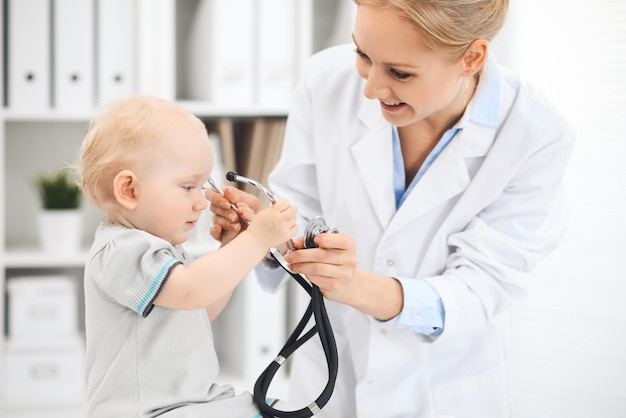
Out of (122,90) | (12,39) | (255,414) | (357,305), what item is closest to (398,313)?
(357,305)

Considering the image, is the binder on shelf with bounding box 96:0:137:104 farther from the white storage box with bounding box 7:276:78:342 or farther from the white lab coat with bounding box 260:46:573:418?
the white lab coat with bounding box 260:46:573:418

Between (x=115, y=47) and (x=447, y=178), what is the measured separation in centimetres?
134

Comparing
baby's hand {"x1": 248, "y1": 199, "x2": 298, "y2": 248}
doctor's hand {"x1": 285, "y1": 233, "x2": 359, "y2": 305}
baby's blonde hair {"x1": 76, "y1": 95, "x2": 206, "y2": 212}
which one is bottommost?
doctor's hand {"x1": 285, "y1": 233, "x2": 359, "y2": 305}

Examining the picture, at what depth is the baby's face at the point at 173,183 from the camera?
110 centimetres

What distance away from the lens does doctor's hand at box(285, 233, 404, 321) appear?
45.8 inches

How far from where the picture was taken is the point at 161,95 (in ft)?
7.80

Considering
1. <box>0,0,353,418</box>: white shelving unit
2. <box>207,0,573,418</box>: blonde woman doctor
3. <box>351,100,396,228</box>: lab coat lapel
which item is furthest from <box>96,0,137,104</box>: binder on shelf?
<box>351,100,396,228</box>: lab coat lapel

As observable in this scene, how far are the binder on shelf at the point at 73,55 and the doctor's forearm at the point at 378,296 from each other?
1406 mm

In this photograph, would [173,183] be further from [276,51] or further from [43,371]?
[43,371]

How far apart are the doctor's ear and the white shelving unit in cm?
118

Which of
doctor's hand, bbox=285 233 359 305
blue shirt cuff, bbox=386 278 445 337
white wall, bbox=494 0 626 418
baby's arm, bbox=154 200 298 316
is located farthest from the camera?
white wall, bbox=494 0 626 418

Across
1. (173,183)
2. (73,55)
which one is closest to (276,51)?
(73,55)

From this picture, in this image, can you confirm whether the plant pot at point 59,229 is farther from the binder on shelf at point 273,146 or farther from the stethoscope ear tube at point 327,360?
the stethoscope ear tube at point 327,360

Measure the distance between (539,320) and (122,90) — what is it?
138 centimetres
